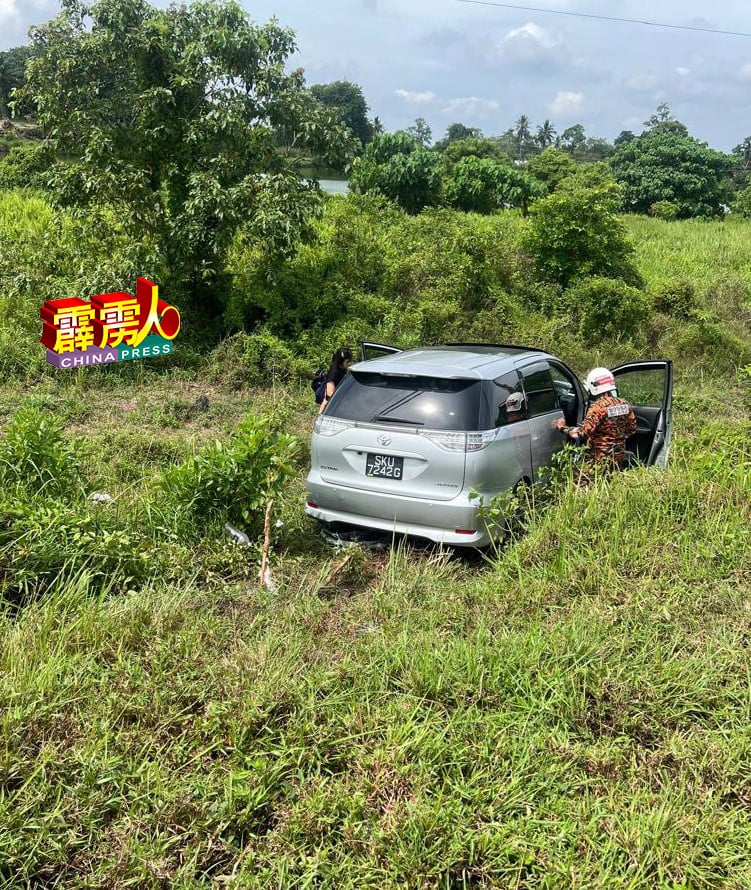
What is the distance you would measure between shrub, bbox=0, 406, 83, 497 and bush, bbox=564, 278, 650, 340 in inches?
354

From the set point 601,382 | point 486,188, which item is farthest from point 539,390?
point 486,188

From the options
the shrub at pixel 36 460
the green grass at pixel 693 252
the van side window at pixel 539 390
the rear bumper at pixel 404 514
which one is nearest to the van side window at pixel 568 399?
the van side window at pixel 539 390

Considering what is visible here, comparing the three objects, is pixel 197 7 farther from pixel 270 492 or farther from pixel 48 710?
pixel 48 710

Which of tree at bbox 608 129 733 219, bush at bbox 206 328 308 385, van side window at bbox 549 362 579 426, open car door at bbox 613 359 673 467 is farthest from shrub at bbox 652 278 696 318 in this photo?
tree at bbox 608 129 733 219

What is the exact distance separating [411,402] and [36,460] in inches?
102

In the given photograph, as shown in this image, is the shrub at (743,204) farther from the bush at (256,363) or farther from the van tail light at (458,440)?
the van tail light at (458,440)

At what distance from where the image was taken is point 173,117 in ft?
31.1

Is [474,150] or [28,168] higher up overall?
[474,150]

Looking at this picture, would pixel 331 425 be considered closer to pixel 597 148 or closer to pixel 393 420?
pixel 393 420

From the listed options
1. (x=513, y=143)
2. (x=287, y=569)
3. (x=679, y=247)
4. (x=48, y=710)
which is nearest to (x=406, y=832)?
(x=48, y=710)

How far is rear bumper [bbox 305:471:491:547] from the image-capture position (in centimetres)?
446

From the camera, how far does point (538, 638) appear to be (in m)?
3.32

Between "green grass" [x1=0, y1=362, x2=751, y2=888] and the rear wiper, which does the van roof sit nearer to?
the rear wiper

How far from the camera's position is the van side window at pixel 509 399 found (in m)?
4.81
